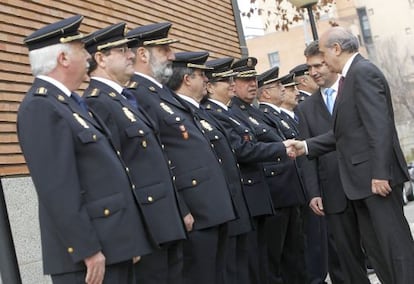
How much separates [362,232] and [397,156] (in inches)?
26.9

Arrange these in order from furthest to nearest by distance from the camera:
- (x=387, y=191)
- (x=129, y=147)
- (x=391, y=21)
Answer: (x=391, y=21) < (x=387, y=191) < (x=129, y=147)

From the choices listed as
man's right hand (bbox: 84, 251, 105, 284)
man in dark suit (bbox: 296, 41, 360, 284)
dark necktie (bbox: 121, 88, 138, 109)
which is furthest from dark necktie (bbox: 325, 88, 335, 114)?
man's right hand (bbox: 84, 251, 105, 284)

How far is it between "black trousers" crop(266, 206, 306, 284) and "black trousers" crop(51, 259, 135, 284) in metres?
3.23

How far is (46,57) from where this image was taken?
4.83 metres

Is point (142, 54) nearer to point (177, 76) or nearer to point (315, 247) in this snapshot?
point (177, 76)

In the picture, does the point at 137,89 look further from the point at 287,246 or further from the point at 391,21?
the point at 391,21

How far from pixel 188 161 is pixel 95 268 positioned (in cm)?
193

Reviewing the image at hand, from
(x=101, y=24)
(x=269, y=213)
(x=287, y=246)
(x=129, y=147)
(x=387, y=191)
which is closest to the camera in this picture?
(x=129, y=147)

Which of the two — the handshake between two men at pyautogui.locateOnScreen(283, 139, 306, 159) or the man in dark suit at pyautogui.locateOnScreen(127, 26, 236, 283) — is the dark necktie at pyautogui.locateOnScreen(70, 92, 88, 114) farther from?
the handshake between two men at pyautogui.locateOnScreen(283, 139, 306, 159)

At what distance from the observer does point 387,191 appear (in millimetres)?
6145

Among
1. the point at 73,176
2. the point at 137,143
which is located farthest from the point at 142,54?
the point at 73,176

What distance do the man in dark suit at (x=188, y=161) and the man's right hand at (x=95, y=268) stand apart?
5.91 ft

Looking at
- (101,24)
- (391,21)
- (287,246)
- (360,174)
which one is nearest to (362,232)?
(360,174)

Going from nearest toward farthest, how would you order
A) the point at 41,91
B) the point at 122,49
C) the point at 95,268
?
the point at 95,268 → the point at 41,91 → the point at 122,49
